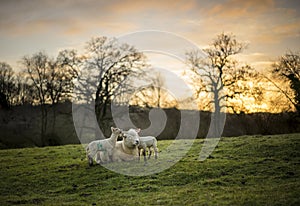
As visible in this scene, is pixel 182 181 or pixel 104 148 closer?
pixel 182 181

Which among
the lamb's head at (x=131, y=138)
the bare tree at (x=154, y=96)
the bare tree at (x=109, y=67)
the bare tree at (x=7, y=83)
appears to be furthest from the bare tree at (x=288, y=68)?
the bare tree at (x=7, y=83)

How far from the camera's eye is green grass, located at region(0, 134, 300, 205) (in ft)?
41.0

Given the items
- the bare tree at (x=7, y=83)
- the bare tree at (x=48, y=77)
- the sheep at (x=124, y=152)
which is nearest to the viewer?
the sheep at (x=124, y=152)

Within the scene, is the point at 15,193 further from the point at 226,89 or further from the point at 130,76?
the point at 226,89

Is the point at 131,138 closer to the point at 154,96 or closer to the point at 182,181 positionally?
the point at 182,181

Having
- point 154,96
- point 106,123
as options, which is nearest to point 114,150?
point 106,123

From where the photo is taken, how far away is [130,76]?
4156 cm

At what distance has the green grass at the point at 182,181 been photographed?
12.5 meters

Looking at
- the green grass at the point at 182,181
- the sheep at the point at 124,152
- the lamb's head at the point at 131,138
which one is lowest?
the green grass at the point at 182,181

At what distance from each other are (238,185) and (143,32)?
69.0ft

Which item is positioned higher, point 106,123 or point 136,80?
point 136,80

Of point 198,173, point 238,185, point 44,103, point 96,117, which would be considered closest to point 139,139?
point 198,173

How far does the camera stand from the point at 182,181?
50.6 ft

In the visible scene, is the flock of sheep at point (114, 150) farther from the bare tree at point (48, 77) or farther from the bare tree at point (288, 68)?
the bare tree at point (288, 68)
